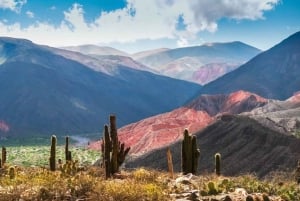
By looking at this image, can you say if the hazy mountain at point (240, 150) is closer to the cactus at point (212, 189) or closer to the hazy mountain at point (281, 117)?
the hazy mountain at point (281, 117)

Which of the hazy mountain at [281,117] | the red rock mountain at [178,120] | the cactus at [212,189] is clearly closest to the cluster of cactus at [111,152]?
the cactus at [212,189]

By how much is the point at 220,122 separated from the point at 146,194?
70.2 metres

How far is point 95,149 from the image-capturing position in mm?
127062

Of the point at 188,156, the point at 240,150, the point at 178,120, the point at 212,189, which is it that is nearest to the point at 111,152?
the point at 188,156

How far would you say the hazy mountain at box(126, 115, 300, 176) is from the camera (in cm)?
6125

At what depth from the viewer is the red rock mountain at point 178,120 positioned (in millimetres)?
115062

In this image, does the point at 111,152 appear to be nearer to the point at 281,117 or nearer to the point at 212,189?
the point at 212,189

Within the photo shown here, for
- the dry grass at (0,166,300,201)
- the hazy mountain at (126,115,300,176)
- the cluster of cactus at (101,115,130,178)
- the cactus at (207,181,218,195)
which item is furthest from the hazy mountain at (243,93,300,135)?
the cactus at (207,181,218,195)

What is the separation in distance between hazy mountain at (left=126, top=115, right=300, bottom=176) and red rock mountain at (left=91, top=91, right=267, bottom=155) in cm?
2143

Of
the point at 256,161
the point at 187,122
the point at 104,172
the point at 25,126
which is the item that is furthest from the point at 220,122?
the point at 25,126

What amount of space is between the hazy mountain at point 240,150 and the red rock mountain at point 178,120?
21.4 meters

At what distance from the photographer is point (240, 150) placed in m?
69.1

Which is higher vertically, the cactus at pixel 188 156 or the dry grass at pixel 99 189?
the cactus at pixel 188 156

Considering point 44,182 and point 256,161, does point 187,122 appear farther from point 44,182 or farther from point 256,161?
point 44,182
